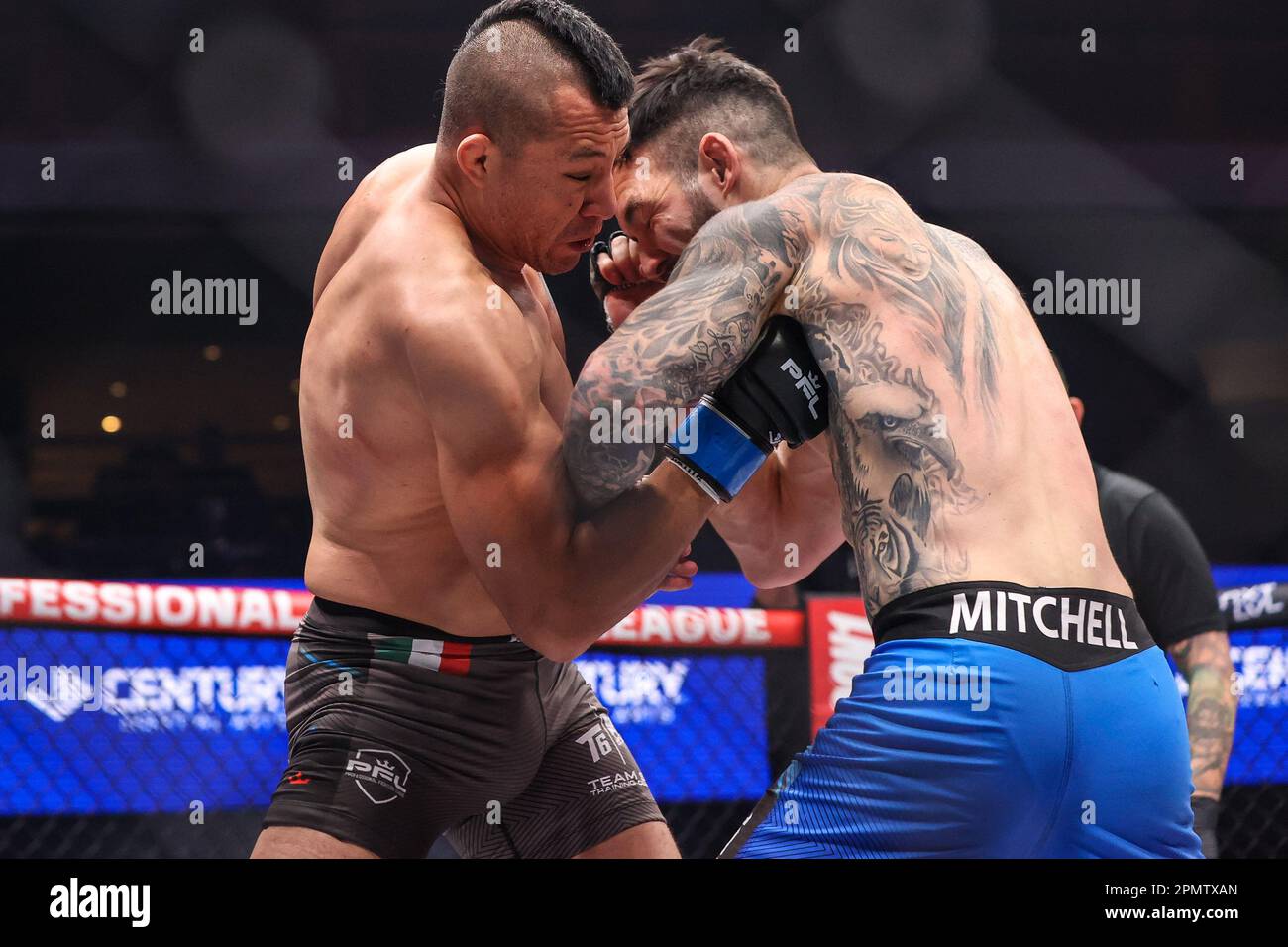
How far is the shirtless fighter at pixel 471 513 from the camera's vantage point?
1524 millimetres

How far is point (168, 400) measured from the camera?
4480 mm

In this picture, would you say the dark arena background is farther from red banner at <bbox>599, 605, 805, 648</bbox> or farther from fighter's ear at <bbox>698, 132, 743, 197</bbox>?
fighter's ear at <bbox>698, 132, 743, 197</bbox>

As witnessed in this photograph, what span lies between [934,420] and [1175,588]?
1504 mm

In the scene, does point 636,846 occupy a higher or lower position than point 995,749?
lower

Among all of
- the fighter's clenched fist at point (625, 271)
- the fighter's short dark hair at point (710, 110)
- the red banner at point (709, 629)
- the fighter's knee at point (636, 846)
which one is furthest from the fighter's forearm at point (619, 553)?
the red banner at point (709, 629)

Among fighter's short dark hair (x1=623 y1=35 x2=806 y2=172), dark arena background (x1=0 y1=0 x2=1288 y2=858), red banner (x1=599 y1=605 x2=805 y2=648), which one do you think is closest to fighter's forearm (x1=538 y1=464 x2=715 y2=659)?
fighter's short dark hair (x1=623 y1=35 x2=806 y2=172)

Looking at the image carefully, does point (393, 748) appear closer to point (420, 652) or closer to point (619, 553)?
point (420, 652)

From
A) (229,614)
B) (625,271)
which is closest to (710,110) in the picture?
(625,271)

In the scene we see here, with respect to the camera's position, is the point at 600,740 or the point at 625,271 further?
the point at 625,271

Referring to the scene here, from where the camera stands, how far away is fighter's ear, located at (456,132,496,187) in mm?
1648

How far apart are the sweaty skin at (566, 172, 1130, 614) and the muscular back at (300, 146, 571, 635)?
0.61 ft

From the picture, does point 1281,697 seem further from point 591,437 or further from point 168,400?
point 168,400

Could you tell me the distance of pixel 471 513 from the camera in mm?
1511
